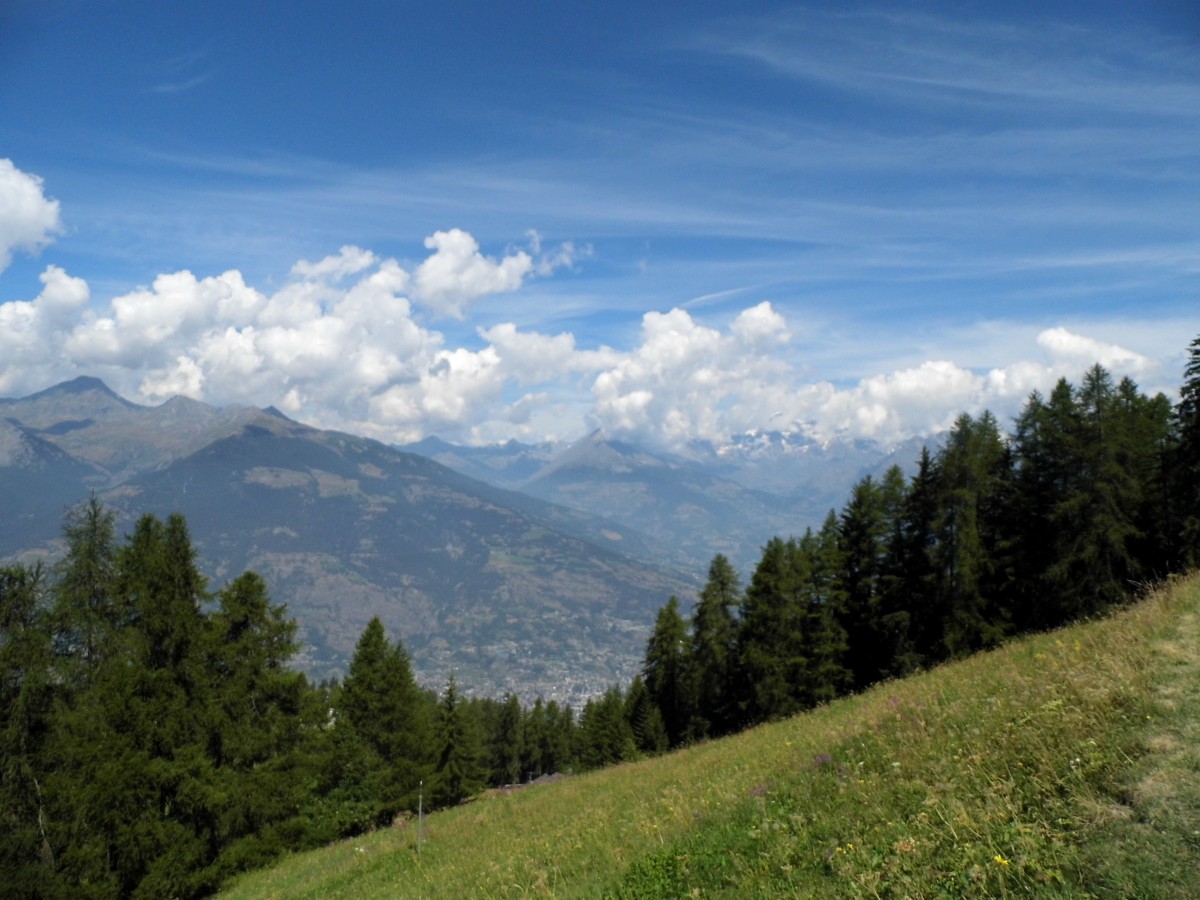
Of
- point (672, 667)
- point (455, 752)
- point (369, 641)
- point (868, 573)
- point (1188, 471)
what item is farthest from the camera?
point (455, 752)

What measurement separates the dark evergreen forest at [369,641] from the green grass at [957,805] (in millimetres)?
8558

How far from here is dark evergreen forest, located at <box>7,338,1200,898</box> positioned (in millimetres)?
19984

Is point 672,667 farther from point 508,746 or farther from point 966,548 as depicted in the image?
point 508,746

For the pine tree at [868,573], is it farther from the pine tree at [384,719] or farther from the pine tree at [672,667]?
the pine tree at [384,719]

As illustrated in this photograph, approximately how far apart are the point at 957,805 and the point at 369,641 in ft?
117

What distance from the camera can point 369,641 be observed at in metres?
37.2

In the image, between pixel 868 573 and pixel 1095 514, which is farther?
pixel 868 573

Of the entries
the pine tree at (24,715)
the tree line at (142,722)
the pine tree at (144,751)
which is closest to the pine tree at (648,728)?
the tree line at (142,722)

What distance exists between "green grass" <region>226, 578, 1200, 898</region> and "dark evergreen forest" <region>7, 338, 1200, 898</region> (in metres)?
8.56

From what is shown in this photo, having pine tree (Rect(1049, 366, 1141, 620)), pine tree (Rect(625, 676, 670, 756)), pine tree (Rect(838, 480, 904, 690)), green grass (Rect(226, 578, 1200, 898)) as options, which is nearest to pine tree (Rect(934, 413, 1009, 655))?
pine tree (Rect(1049, 366, 1141, 620))

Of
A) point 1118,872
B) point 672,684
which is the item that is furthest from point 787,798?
point 672,684

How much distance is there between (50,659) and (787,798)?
24274 millimetres

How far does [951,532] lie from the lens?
32.0 m

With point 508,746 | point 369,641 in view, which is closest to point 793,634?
point 369,641
